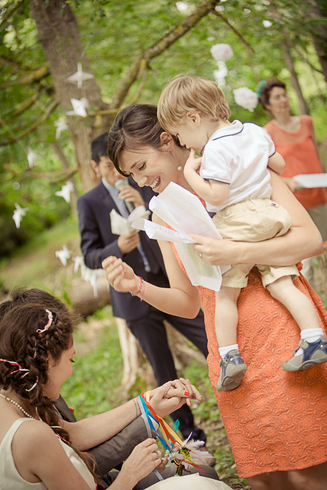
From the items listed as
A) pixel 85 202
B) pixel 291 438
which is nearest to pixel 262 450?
pixel 291 438

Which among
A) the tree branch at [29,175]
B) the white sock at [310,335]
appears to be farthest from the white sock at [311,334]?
the tree branch at [29,175]

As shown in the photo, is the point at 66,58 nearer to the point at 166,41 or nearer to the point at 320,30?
the point at 166,41

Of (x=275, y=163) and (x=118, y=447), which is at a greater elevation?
(x=275, y=163)

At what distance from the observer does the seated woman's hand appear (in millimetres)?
1522

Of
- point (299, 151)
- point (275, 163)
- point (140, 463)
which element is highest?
point (275, 163)

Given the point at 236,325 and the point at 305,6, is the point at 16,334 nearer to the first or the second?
the point at 236,325

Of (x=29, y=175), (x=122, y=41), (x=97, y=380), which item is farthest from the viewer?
(x=29, y=175)

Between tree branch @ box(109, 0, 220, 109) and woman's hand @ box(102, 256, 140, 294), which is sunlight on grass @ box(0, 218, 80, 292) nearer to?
tree branch @ box(109, 0, 220, 109)

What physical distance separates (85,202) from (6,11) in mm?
1582

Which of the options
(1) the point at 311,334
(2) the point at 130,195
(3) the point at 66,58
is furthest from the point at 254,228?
(3) the point at 66,58

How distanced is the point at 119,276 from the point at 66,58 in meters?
2.64

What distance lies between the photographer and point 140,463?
5.08 ft

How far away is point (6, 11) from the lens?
2998 mm

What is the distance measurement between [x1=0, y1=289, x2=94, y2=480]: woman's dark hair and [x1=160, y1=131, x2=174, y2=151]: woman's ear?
0.87 meters
